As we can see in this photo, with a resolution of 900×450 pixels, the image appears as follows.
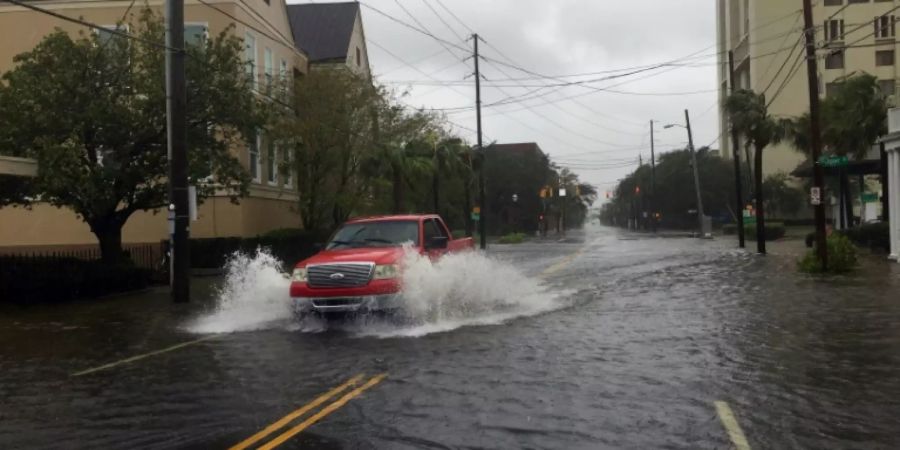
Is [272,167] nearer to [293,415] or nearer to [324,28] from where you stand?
[324,28]

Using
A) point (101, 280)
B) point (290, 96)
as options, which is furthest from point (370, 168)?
point (101, 280)

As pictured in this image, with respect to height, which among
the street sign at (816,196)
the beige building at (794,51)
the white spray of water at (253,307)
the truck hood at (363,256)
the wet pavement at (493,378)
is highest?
the beige building at (794,51)

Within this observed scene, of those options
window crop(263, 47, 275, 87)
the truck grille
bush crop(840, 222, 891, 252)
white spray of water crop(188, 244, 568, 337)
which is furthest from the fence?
bush crop(840, 222, 891, 252)

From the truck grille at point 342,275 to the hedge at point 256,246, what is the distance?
40.3ft

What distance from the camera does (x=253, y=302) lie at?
1495 cm

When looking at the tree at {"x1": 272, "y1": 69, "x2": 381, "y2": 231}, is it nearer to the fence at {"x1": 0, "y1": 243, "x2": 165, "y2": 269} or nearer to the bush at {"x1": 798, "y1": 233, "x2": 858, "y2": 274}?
the fence at {"x1": 0, "y1": 243, "x2": 165, "y2": 269}

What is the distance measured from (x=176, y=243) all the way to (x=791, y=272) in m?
16.4

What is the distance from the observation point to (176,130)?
54.7 feet

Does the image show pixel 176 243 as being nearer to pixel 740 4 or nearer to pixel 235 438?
pixel 235 438

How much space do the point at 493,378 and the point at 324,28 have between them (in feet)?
122

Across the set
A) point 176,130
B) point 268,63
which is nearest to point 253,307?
point 176,130

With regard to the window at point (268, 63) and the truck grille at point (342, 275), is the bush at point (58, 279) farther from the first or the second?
the window at point (268, 63)

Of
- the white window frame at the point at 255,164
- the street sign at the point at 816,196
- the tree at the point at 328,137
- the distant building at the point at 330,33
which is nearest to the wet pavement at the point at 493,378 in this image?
the street sign at the point at 816,196

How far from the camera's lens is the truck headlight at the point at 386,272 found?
11.7 meters
